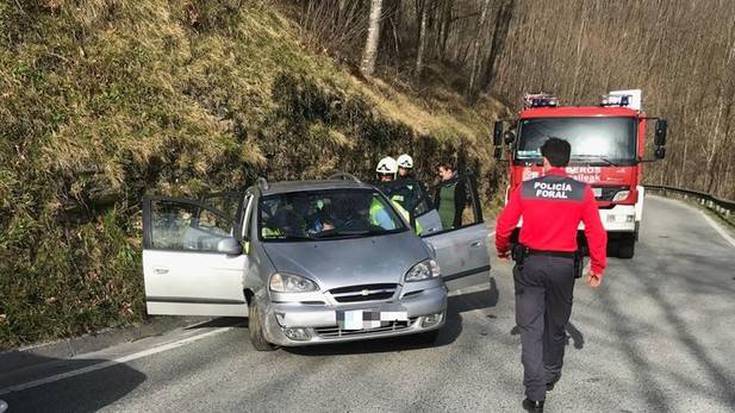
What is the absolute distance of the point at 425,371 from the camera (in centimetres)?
534

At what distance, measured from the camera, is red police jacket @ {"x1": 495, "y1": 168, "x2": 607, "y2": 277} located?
4.46 m

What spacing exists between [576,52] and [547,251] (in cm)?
3693

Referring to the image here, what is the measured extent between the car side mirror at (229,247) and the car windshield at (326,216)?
248mm

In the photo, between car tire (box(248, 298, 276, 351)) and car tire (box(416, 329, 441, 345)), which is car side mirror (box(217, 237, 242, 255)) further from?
car tire (box(416, 329, 441, 345))

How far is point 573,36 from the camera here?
3859 cm

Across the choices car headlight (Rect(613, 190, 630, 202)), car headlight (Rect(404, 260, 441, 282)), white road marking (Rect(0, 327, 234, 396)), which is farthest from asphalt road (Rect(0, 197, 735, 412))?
car headlight (Rect(613, 190, 630, 202))

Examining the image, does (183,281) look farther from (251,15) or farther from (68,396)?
(251,15)

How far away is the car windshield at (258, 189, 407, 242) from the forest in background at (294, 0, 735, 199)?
10308 millimetres

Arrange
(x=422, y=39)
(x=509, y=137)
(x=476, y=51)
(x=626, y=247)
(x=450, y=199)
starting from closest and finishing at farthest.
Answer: (x=450, y=199) → (x=626, y=247) → (x=509, y=137) → (x=422, y=39) → (x=476, y=51)

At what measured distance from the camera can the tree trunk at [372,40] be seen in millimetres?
17266

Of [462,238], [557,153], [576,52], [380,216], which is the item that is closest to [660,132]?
[462,238]

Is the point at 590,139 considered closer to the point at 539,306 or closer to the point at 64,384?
the point at 539,306

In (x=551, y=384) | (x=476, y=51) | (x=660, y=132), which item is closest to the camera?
(x=551, y=384)

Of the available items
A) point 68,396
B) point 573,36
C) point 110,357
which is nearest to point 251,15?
point 110,357
